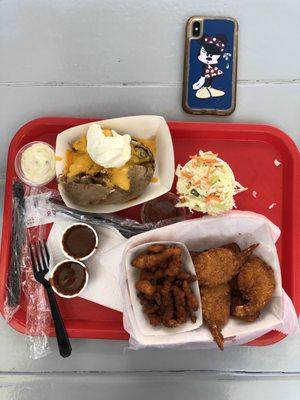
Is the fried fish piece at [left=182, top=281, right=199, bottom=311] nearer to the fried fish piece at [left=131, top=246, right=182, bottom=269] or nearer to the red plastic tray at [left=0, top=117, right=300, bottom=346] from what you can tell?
the fried fish piece at [left=131, top=246, right=182, bottom=269]

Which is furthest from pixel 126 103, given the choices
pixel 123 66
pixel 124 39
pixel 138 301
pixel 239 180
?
pixel 138 301

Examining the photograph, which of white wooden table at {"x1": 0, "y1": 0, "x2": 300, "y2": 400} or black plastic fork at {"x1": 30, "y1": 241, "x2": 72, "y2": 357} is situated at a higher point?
white wooden table at {"x1": 0, "y1": 0, "x2": 300, "y2": 400}

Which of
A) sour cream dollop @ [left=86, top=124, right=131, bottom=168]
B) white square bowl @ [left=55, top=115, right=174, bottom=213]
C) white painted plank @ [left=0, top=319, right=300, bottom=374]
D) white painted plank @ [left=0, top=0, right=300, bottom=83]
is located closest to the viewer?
sour cream dollop @ [left=86, top=124, right=131, bottom=168]

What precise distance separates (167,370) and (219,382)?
0.66ft

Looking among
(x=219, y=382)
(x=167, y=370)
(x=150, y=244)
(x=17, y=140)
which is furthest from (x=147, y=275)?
(x=17, y=140)

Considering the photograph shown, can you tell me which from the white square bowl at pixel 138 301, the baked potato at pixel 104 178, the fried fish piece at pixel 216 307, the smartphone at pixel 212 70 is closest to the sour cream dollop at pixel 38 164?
the baked potato at pixel 104 178

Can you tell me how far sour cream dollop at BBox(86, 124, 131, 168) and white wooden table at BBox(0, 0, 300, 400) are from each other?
1.09 ft

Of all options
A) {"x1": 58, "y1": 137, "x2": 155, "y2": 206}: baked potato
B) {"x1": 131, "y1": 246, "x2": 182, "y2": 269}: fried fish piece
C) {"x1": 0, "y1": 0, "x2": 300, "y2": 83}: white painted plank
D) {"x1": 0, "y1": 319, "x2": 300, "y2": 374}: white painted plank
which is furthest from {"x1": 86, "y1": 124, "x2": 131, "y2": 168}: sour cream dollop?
{"x1": 0, "y1": 319, "x2": 300, "y2": 374}: white painted plank

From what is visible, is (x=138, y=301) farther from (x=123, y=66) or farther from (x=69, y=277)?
(x=123, y=66)

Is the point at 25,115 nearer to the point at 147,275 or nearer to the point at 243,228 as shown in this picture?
the point at 147,275

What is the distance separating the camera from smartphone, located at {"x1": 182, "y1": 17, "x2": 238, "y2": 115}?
5.97ft

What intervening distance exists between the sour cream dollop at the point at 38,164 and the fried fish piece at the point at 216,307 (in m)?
0.69

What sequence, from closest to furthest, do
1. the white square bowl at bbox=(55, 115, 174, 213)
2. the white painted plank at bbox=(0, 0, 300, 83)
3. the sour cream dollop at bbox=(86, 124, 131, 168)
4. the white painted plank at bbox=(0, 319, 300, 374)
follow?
the sour cream dollop at bbox=(86, 124, 131, 168), the white square bowl at bbox=(55, 115, 174, 213), the white painted plank at bbox=(0, 319, 300, 374), the white painted plank at bbox=(0, 0, 300, 83)

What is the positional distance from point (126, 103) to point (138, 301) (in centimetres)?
78
